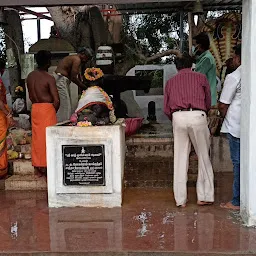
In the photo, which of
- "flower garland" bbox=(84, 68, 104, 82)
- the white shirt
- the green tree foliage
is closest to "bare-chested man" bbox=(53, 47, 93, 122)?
"flower garland" bbox=(84, 68, 104, 82)

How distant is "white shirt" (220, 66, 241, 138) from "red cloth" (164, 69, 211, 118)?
26 cm

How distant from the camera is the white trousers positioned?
478 cm

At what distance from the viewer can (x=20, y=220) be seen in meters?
4.70

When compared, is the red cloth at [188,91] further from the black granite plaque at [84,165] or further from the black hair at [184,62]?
the black granite plaque at [84,165]

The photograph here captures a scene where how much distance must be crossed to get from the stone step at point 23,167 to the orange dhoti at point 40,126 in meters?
0.36

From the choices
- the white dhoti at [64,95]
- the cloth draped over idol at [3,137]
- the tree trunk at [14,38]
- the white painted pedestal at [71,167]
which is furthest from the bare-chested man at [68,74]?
the tree trunk at [14,38]

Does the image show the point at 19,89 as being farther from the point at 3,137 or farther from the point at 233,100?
the point at 233,100

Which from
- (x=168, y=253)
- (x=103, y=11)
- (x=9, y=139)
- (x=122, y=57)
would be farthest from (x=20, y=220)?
(x=103, y=11)

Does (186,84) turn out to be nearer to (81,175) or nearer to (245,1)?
(245,1)

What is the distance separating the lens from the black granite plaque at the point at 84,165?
4.91 m

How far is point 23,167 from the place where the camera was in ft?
20.2

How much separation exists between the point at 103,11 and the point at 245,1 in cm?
630

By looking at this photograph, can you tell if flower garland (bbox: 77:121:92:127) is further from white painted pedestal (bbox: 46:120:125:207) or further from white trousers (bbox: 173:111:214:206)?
white trousers (bbox: 173:111:214:206)

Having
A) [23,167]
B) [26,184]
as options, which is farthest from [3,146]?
[26,184]
